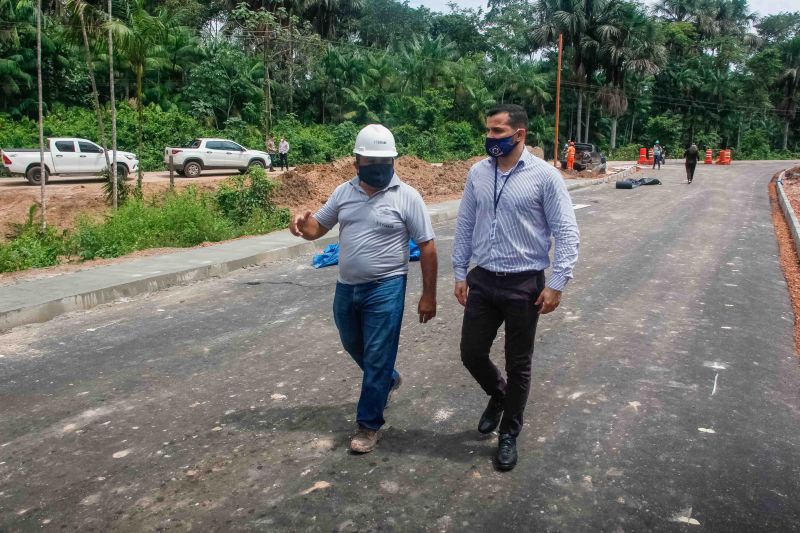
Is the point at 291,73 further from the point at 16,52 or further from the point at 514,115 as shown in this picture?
the point at 514,115

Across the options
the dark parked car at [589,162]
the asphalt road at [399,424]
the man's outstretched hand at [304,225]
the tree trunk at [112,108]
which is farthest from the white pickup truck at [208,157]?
the man's outstretched hand at [304,225]

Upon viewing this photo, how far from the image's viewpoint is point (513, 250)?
3773 mm

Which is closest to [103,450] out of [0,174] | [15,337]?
[15,337]

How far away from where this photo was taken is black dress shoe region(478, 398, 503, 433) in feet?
13.9

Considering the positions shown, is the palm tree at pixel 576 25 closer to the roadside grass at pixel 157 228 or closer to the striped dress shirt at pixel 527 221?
the roadside grass at pixel 157 228

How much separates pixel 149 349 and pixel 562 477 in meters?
4.12

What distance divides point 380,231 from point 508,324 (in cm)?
90

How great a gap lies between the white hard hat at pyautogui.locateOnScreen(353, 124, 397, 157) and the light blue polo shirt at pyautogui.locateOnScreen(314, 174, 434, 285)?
Answer: 199 mm

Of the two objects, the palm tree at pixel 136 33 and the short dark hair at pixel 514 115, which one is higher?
the palm tree at pixel 136 33

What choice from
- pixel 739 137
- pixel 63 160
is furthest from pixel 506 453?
pixel 739 137

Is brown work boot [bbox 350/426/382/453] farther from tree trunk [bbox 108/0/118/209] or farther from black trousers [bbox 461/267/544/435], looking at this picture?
tree trunk [bbox 108/0/118/209]

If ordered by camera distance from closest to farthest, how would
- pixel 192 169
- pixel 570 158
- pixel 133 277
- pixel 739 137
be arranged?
1. pixel 133 277
2. pixel 192 169
3. pixel 570 158
4. pixel 739 137

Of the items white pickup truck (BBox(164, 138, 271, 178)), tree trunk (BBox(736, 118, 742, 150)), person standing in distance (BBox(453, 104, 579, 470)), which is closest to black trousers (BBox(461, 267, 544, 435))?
person standing in distance (BBox(453, 104, 579, 470))

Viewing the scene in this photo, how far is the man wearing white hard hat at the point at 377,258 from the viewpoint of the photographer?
159 inches
